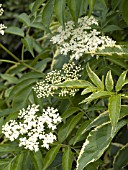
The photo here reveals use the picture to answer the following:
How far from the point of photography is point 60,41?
1630mm

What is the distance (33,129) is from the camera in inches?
54.5

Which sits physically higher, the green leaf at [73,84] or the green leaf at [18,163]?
the green leaf at [73,84]

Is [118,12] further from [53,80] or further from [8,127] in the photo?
[8,127]

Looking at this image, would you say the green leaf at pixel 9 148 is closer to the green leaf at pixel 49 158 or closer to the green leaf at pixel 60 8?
the green leaf at pixel 49 158

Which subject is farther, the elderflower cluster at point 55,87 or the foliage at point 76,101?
the elderflower cluster at point 55,87

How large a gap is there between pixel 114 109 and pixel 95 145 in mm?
172

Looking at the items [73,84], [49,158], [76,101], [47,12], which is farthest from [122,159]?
[47,12]

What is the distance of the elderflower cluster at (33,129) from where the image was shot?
137 centimetres

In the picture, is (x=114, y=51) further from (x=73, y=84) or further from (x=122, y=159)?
(x=122, y=159)

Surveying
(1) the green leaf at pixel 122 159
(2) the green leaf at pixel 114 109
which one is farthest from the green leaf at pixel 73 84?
(1) the green leaf at pixel 122 159

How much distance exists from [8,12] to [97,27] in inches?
106

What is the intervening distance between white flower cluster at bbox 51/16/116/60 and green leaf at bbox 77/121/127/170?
1.00ft

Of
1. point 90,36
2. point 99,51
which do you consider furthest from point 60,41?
point 99,51

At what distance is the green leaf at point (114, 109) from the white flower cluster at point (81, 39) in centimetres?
32
